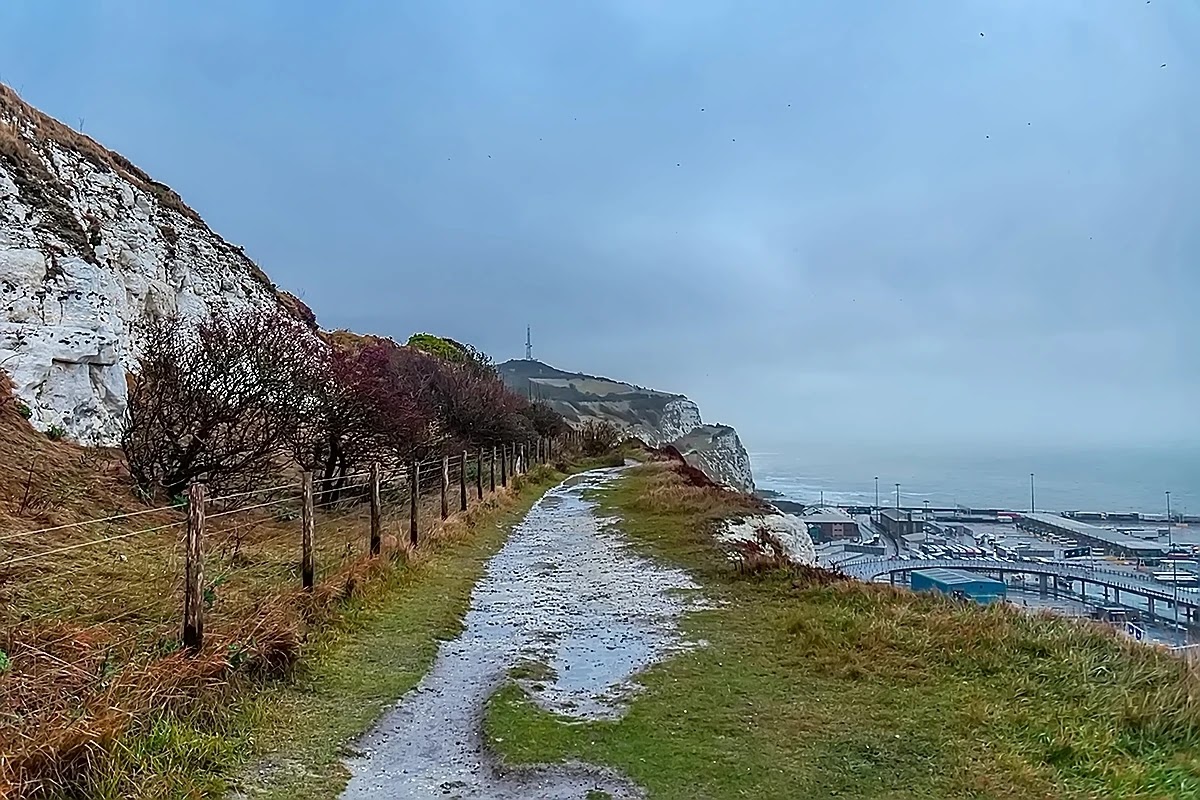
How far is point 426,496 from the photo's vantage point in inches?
743

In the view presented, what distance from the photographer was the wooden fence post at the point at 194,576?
5566 mm

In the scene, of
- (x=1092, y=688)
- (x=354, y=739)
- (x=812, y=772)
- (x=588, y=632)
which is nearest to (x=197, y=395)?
(x=588, y=632)

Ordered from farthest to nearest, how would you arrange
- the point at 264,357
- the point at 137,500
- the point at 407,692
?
the point at 264,357 < the point at 137,500 < the point at 407,692

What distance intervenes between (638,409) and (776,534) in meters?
104

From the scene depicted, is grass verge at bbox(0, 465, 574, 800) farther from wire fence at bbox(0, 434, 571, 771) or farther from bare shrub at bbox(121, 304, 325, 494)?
bare shrub at bbox(121, 304, 325, 494)

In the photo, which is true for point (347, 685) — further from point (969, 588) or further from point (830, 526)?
point (830, 526)

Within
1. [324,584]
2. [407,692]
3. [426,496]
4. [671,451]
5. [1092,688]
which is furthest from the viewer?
[671,451]

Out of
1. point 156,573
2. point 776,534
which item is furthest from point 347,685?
point 776,534

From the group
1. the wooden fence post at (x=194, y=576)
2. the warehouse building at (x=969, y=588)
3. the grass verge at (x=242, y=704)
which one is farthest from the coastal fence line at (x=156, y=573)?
the warehouse building at (x=969, y=588)

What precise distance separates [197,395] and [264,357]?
1.24 meters

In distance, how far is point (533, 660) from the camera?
697 centimetres

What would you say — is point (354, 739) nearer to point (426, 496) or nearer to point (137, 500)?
point (137, 500)

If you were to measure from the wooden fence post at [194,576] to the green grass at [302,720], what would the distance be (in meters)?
0.55

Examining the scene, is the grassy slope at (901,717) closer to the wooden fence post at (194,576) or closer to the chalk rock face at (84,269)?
the wooden fence post at (194,576)
